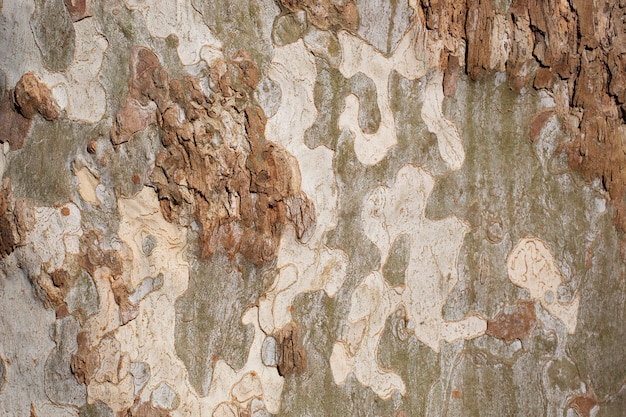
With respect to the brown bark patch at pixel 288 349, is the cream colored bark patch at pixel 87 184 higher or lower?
higher

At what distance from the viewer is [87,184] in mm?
1827

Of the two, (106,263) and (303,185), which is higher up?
(303,185)

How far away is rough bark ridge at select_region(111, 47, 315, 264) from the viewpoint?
181 cm

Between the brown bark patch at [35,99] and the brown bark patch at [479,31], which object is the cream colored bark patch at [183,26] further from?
the brown bark patch at [479,31]

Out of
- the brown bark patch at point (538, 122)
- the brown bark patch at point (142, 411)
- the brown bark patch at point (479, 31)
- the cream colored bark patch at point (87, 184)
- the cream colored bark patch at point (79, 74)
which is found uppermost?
the brown bark patch at point (479, 31)

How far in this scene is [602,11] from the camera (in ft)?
6.69

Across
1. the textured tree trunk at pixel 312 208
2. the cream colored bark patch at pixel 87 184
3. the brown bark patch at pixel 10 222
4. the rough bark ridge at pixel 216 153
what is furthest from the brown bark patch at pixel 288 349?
the brown bark patch at pixel 10 222

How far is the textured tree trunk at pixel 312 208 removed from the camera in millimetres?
1822

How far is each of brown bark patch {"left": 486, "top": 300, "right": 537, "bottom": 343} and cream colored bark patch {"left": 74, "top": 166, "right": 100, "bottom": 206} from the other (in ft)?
3.27

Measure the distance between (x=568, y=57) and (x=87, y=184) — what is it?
1.21 m

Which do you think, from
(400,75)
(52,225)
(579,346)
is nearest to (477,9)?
(400,75)

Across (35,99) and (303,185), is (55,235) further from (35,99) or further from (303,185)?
(303,185)

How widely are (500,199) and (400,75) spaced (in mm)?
396

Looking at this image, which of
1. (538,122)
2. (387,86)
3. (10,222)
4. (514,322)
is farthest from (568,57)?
(10,222)
